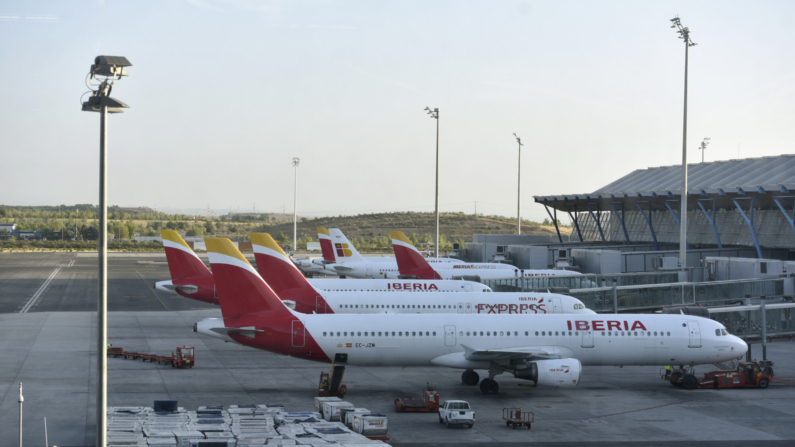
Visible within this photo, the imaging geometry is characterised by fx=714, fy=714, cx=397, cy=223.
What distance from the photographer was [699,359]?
3691 centimetres

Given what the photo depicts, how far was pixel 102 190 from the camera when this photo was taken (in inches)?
568

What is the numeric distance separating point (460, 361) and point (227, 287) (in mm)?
11736

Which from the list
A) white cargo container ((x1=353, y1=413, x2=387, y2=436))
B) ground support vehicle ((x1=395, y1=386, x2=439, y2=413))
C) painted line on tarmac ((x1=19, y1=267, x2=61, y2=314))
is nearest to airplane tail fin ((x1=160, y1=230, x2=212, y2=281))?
ground support vehicle ((x1=395, y1=386, x2=439, y2=413))

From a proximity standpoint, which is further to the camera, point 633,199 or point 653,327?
point 633,199

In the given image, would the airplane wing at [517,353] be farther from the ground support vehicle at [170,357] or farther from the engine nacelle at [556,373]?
the ground support vehicle at [170,357]

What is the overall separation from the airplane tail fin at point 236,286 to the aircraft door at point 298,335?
62cm

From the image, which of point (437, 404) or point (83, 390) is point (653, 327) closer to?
point (437, 404)

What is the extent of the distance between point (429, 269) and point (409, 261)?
199 cm

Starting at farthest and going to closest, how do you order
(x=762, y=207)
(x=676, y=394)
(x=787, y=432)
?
1. (x=762, y=207)
2. (x=676, y=394)
3. (x=787, y=432)

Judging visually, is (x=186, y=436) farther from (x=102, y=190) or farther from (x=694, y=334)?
(x=694, y=334)

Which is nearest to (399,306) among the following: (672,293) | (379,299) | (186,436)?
(379,299)

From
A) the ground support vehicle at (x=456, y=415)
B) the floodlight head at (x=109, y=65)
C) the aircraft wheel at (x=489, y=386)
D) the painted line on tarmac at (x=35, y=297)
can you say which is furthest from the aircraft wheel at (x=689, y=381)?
the painted line on tarmac at (x=35, y=297)

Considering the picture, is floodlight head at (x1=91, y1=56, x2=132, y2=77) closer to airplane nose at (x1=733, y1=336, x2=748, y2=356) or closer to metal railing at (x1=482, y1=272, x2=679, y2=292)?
airplane nose at (x1=733, y1=336, x2=748, y2=356)

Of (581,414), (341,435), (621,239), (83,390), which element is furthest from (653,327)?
(621,239)
